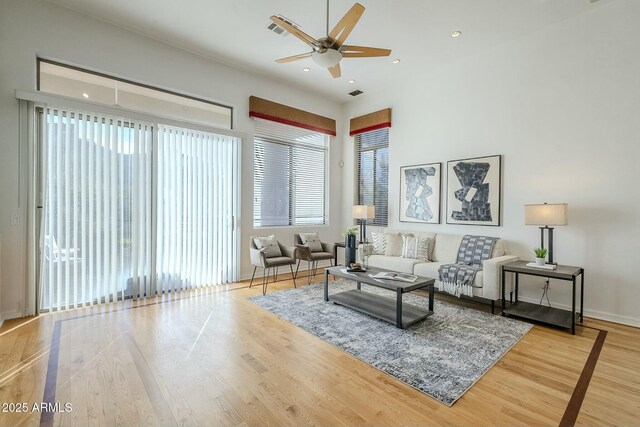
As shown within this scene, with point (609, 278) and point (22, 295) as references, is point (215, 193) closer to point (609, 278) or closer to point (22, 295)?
point (22, 295)

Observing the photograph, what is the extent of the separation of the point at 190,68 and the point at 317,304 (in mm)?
4036

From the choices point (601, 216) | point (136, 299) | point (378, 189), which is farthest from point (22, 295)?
point (601, 216)

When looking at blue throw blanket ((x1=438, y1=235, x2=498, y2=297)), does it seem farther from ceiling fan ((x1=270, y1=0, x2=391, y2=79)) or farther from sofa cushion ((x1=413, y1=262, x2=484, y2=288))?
ceiling fan ((x1=270, y1=0, x2=391, y2=79))

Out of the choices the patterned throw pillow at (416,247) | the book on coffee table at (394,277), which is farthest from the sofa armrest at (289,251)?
the patterned throw pillow at (416,247)

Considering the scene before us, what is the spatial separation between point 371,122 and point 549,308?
4.31 meters

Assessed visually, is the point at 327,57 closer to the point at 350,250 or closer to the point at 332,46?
the point at 332,46

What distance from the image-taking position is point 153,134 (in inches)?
168

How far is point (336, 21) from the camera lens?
3.80 metres

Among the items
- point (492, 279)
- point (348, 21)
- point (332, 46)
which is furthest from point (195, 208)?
point (492, 279)

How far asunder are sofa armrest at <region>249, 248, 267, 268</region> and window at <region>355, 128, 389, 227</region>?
270 centimetres

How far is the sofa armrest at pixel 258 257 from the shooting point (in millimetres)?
4684

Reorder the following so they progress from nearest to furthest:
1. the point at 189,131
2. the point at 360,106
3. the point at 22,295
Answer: the point at 22,295 < the point at 189,131 < the point at 360,106

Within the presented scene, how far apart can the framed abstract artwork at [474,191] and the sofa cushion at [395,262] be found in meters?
1.06

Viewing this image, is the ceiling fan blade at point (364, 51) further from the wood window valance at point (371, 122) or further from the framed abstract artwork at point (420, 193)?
the wood window valance at point (371, 122)
